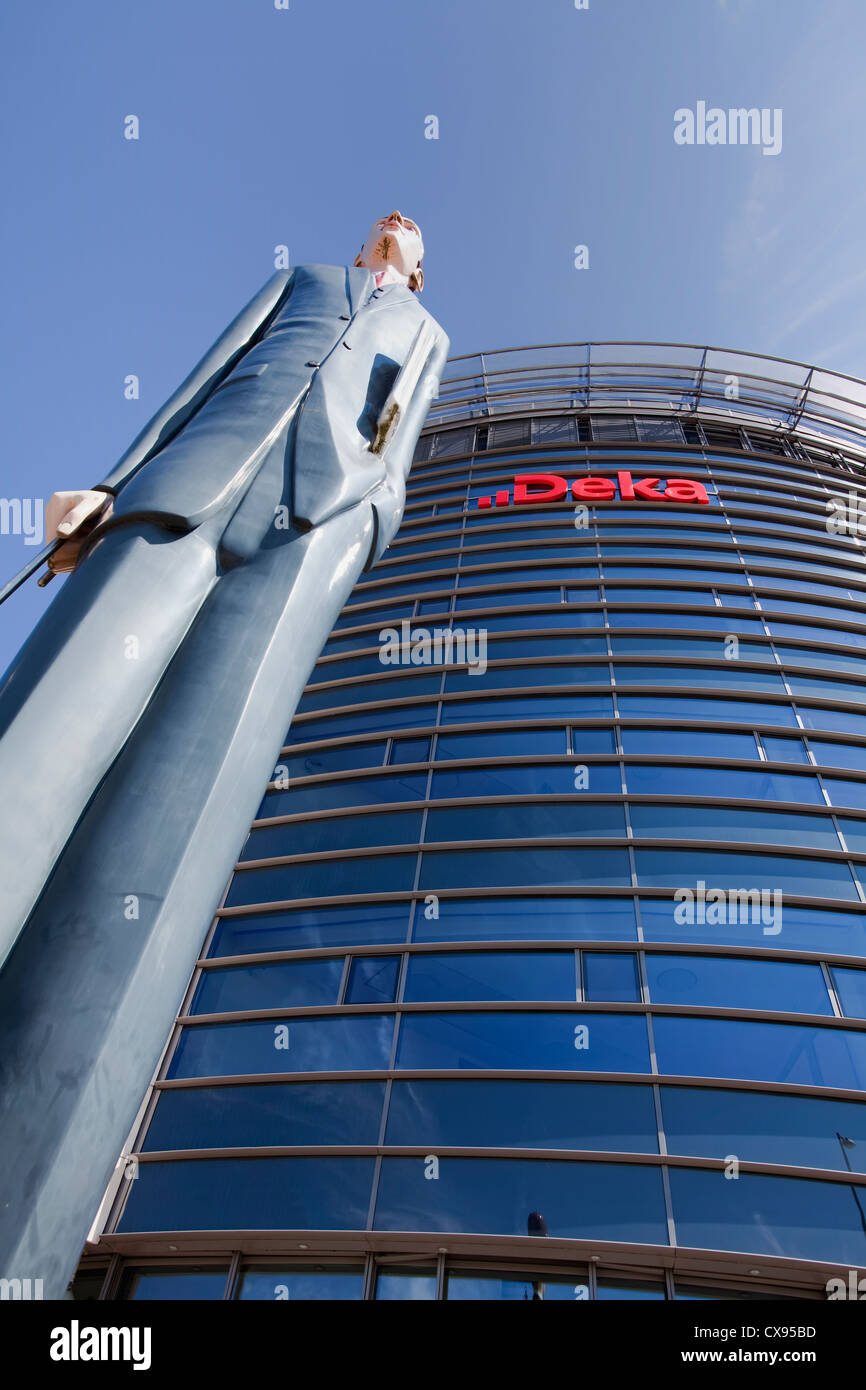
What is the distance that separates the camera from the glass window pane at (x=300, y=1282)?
777 centimetres

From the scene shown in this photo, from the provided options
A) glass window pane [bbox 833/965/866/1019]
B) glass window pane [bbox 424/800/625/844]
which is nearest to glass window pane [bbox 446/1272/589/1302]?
glass window pane [bbox 833/965/866/1019]

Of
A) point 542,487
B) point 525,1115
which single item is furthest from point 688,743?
point 542,487

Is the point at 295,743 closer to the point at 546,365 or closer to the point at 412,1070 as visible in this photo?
the point at 412,1070

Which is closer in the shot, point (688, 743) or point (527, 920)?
point (527, 920)

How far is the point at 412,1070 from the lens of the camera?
9.09 metres

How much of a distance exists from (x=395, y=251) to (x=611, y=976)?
25.4 feet

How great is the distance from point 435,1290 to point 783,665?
985 centimetres

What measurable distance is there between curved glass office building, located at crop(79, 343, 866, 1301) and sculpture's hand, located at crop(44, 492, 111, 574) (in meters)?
6.36

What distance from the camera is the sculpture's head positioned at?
848 centimetres

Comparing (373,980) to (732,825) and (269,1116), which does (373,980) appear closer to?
(269,1116)

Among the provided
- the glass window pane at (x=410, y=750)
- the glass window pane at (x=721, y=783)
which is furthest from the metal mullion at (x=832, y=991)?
the glass window pane at (x=410, y=750)

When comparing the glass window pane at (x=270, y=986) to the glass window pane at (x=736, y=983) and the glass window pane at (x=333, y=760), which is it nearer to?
the glass window pane at (x=333, y=760)

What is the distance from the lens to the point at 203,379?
6.04 metres

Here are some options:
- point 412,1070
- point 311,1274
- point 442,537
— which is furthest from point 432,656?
point 311,1274
